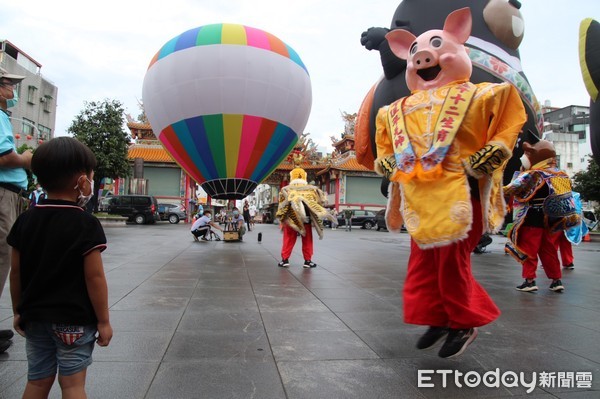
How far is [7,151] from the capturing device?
2562mm

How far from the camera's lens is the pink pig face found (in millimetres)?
3018

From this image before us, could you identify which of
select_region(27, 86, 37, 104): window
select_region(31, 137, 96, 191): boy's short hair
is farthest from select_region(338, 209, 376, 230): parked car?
select_region(31, 137, 96, 191): boy's short hair

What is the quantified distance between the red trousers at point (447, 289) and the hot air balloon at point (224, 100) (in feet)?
34.7

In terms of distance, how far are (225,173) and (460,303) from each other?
37.0ft

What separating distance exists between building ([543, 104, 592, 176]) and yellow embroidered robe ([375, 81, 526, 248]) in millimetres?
48880

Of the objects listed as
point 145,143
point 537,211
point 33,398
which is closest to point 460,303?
point 33,398

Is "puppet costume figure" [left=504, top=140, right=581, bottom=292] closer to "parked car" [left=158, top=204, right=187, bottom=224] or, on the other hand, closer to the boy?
the boy

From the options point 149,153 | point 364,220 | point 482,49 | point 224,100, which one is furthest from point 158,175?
point 482,49

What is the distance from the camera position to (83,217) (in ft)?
5.64

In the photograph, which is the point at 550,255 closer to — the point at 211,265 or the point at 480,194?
the point at 480,194

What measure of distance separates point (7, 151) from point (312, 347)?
2249mm

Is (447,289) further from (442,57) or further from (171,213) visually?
(171,213)

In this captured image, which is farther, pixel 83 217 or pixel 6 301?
pixel 6 301

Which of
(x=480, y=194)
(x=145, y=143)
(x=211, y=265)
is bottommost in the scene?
(x=211, y=265)
